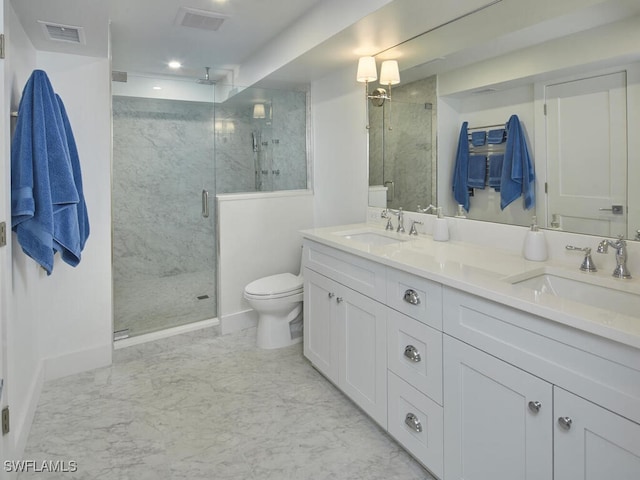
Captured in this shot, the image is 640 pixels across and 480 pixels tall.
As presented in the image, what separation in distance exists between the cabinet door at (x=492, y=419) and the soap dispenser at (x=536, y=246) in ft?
1.88

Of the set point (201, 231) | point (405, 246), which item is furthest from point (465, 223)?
point (201, 231)

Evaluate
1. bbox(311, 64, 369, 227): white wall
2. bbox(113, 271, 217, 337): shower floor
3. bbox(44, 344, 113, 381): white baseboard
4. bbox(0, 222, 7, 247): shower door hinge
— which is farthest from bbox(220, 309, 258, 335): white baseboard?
bbox(0, 222, 7, 247): shower door hinge

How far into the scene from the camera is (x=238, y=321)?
3365mm

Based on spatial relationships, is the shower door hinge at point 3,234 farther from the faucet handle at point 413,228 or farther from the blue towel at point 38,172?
the faucet handle at point 413,228

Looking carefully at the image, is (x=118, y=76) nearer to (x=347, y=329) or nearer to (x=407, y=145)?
(x=407, y=145)

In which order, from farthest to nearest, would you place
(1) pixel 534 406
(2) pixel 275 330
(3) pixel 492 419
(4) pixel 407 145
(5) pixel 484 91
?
(2) pixel 275 330, (4) pixel 407 145, (5) pixel 484 91, (3) pixel 492 419, (1) pixel 534 406

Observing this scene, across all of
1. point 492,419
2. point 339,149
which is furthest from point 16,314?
point 339,149

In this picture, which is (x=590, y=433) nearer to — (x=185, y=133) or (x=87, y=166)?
(x=87, y=166)

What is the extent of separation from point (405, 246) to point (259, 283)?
1.29 meters

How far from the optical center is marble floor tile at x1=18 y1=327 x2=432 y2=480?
1796 millimetres

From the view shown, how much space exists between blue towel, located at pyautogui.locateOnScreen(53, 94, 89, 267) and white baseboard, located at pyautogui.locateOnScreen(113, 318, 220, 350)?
2.85 ft

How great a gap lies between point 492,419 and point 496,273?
0.51 metres

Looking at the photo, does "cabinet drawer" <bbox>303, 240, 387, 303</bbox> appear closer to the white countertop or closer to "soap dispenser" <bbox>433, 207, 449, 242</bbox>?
the white countertop

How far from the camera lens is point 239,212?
11.0ft
